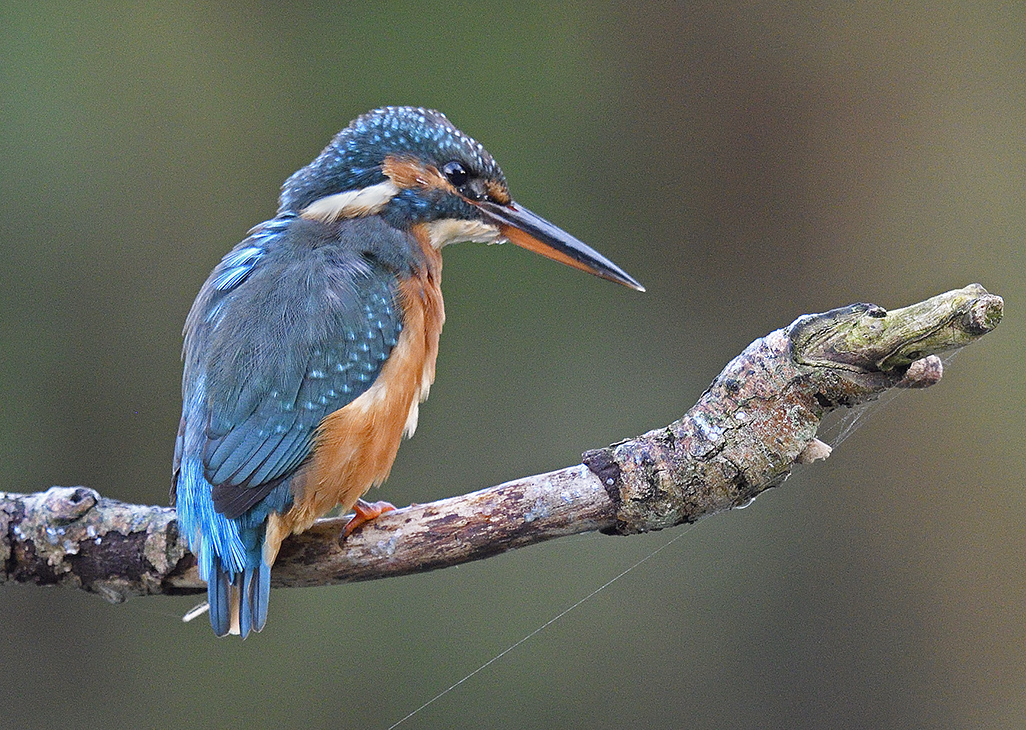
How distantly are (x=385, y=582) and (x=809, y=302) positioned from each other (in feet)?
4.89

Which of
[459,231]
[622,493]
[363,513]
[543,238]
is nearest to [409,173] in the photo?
[459,231]

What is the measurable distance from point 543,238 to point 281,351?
60 centimetres

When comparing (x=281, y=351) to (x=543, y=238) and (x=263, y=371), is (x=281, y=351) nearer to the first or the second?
(x=263, y=371)

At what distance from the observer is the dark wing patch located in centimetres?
181

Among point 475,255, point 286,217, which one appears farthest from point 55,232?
point 286,217

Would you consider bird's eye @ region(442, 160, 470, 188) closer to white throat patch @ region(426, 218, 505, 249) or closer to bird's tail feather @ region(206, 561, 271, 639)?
white throat patch @ region(426, 218, 505, 249)

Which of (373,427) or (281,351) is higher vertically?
(281,351)

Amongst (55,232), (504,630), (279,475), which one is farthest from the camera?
(55,232)

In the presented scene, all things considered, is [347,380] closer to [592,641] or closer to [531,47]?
[592,641]

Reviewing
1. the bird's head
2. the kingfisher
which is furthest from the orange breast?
the bird's head

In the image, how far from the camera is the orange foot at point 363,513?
1877 millimetres

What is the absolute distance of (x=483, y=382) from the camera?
336cm

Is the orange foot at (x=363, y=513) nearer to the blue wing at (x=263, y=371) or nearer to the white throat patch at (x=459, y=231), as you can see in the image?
the blue wing at (x=263, y=371)

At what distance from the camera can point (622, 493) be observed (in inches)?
68.0
